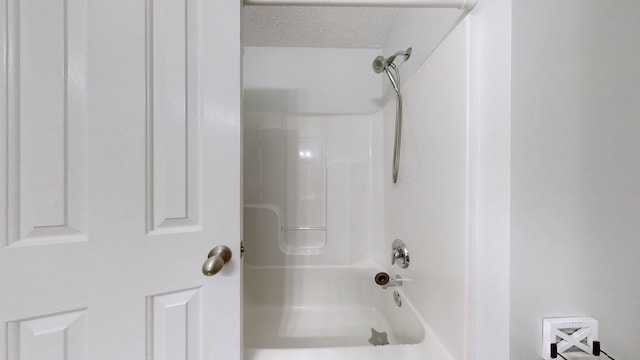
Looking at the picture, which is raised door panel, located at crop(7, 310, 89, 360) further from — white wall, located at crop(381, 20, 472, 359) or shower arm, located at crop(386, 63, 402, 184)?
shower arm, located at crop(386, 63, 402, 184)

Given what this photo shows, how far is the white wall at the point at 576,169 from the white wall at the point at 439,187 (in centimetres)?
13

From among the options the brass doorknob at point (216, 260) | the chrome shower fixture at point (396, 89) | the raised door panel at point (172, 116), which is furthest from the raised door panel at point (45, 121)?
the chrome shower fixture at point (396, 89)

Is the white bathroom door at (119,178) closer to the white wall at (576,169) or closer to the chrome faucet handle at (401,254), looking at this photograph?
the white wall at (576,169)

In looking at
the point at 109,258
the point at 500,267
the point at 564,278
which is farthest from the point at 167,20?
the point at 564,278

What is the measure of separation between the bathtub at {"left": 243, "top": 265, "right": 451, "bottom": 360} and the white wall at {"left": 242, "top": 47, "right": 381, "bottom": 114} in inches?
44.2

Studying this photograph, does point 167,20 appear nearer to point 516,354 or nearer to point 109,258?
point 109,258

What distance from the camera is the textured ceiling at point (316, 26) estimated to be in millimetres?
1319

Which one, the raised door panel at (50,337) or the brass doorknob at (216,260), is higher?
the brass doorknob at (216,260)

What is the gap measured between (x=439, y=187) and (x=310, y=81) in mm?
1224

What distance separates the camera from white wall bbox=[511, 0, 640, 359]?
520 millimetres

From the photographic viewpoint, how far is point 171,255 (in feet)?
1.91

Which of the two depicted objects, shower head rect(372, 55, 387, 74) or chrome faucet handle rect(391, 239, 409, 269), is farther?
shower head rect(372, 55, 387, 74)

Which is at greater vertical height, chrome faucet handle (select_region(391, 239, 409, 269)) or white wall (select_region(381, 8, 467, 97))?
white wall (select_region(381, 8, 467, 97))

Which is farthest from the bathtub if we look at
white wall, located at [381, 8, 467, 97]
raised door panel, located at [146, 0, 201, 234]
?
white wall, located at [381, 8, 467, 97]
